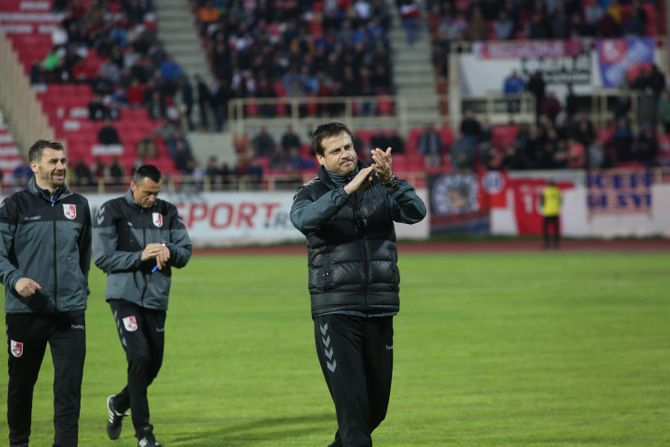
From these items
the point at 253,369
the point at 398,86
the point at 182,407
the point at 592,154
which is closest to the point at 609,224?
the point at 592,154

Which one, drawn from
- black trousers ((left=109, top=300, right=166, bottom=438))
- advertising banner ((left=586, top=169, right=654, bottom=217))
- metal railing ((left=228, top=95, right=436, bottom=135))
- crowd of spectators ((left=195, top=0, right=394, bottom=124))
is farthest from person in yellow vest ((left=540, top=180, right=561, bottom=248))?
black trousers ((left=109, top=300, right=166, bottom=438))

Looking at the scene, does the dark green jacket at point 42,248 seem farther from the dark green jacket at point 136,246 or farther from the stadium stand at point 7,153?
the stadium stand at point 7,153

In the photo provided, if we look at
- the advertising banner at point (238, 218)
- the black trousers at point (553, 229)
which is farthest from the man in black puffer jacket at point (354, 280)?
the advertising banner at point (238, 218)

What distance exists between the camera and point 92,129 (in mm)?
40875

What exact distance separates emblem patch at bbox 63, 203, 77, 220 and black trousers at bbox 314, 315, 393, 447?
2168mm

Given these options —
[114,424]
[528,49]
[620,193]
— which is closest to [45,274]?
[114,424]

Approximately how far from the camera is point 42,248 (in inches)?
362

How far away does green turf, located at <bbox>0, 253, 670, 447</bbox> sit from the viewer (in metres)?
11.1

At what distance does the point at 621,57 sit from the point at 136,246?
118 feet

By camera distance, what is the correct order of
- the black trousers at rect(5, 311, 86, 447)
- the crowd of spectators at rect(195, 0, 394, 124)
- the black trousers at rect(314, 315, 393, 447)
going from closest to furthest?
the black trousers at rect(314, 315, 393, 447) → the black trousers at rect(5, 311, 86, 447) → the crowd of spectators at rect(195, 0, 394, 124)

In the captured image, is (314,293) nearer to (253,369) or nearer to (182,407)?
(182,407)

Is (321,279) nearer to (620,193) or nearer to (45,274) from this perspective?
(45,274)

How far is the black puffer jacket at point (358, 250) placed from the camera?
7.98 m

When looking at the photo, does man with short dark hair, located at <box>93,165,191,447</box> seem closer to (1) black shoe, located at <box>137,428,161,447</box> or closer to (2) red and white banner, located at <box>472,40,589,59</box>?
(1) black shoe, located at <box>137,428,161,447</box>
